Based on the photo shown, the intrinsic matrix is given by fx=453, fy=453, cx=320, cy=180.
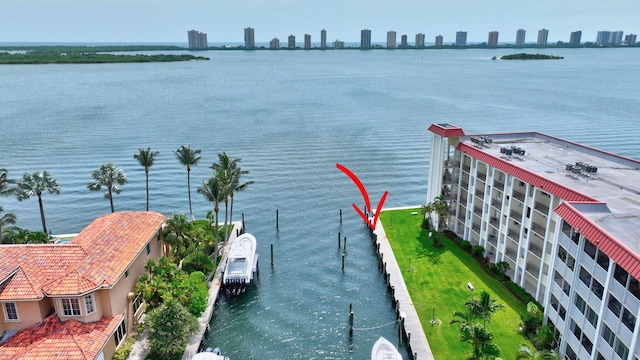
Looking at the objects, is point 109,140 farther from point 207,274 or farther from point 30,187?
point 207,274

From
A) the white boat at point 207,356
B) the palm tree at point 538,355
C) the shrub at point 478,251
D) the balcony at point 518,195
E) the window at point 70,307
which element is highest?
the balcony at point 518,195

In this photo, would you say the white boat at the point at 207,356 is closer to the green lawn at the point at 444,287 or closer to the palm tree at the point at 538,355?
the green lawn at the point at 444,287

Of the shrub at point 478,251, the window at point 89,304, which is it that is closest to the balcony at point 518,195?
the shrub at point 478,251

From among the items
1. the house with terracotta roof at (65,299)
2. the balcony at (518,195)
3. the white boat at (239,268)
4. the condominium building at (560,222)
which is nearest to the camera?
the condominium building at (560,222)

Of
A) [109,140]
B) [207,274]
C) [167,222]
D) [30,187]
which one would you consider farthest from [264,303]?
[109,140]

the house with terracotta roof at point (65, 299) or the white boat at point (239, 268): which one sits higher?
the house with terracotta roof at point (65, 299)

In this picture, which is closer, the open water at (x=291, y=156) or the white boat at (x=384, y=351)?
the white boat at (x=384, y=351)

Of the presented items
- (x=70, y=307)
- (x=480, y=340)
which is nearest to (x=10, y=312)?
(x=70, y=307)
